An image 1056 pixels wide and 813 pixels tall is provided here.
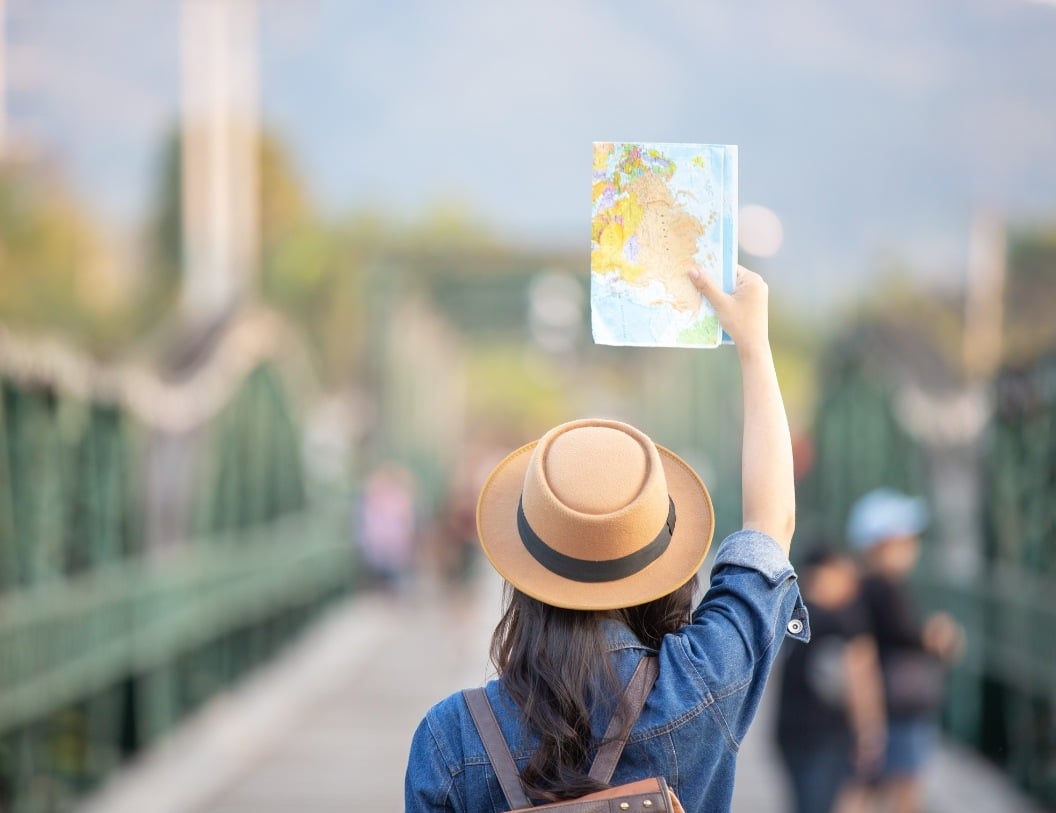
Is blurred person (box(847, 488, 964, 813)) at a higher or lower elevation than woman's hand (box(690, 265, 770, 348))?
lower

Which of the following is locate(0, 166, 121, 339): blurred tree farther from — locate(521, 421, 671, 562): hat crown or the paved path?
locate(521, 421, 671, 562): hat crown

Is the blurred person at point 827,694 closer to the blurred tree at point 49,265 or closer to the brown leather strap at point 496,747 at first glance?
the brown leather strap at point 496,747

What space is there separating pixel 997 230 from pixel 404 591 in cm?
923

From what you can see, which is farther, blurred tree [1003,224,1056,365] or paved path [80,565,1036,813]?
blurred tree [1003,224,1056,365]

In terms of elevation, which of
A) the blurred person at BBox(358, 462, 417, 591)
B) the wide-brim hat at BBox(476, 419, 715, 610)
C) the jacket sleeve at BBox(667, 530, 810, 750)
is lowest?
the blurred person at BBox(358, 462, 417, 591)

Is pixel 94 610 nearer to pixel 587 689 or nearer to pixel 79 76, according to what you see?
pixel 587 689

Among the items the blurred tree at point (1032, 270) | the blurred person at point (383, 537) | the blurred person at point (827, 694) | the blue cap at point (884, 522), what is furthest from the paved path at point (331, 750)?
the blurred tree at point (1032, 270)

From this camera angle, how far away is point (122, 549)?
719cm

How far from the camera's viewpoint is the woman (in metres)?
1.74

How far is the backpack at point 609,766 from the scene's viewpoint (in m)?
1.67

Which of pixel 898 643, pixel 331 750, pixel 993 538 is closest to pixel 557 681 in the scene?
pixel 898 643

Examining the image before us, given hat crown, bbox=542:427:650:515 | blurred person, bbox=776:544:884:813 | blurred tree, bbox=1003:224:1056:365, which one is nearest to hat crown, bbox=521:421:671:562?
hat crown, bbox=542:427:650:515

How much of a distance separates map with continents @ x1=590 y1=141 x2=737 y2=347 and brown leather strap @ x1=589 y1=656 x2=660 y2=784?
0.47 m

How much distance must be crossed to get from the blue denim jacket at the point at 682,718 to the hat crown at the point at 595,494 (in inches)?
5.0
